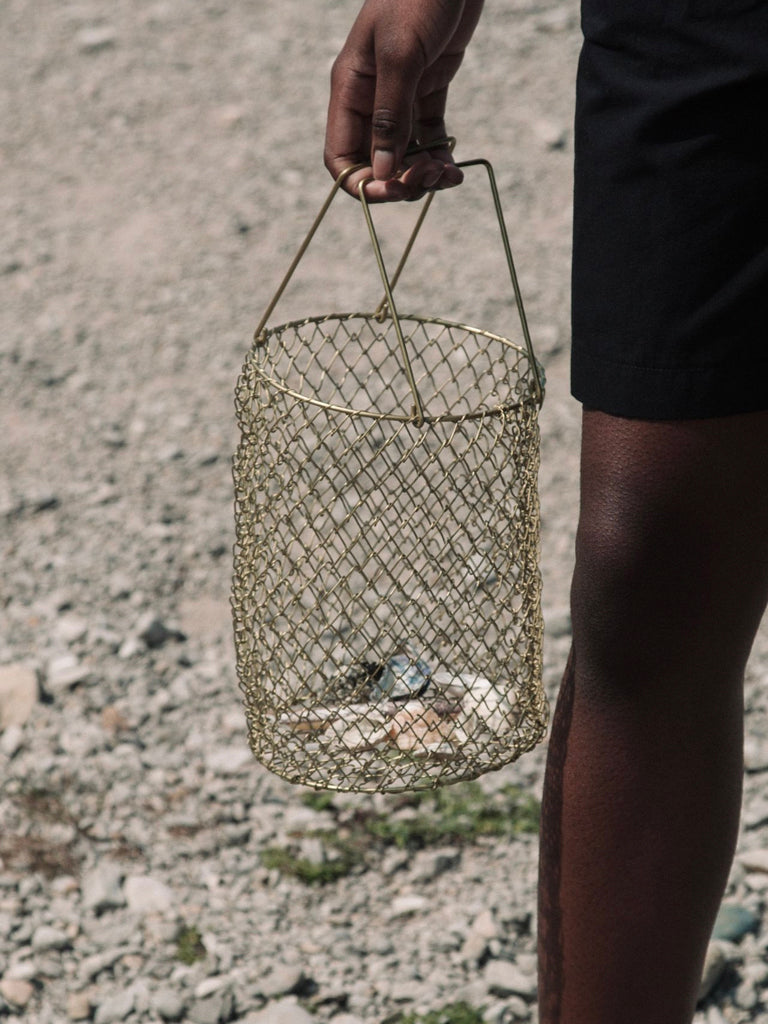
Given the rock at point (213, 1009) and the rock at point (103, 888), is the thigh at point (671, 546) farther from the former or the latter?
the rock at point (103, 888)

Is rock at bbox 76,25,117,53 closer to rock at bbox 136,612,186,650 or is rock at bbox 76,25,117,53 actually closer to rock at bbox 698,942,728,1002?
rock at bbox 136,612,186,650

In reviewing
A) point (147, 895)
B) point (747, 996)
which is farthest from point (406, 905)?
point (747, 996)

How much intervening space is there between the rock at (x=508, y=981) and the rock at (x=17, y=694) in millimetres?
849

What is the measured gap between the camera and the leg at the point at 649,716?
108 centimetres

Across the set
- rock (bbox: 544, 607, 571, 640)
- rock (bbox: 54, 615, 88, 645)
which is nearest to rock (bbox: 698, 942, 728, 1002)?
rock (bbox: 544, 607, 571, 640)

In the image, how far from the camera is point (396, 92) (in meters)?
1.21

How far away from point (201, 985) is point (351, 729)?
17.5 inches

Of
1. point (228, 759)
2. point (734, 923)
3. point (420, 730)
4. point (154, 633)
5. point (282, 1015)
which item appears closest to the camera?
point (420, 730)

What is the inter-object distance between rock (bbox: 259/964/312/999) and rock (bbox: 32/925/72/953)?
0.26 meters

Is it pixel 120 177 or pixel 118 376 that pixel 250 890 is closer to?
pixel 118 376

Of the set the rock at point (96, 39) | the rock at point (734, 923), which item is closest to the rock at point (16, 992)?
the rock at point (734, 923)

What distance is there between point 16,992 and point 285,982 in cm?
32

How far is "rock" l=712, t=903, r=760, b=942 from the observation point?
5.64 ft

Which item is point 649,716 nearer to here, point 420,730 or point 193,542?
point 420,730
